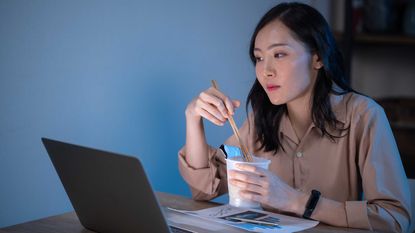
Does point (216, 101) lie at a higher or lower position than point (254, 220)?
higher

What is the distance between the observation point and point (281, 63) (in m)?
1.60

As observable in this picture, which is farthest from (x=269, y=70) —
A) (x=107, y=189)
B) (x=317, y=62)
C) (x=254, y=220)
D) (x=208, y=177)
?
(x=107, y=189)

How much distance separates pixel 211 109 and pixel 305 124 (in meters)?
0.37

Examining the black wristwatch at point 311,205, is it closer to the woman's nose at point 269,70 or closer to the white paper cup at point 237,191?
the white paper cup at point 237,191

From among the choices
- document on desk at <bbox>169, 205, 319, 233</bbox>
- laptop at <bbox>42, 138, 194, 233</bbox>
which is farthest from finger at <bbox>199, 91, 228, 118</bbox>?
laptop at <bbox>42, 138, 194, 233</bbox>

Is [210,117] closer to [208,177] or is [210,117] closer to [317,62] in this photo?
[208,177]

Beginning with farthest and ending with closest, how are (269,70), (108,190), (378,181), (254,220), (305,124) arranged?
(305,124)
(269,70)
(378,181)
(254,220)
(108,190)

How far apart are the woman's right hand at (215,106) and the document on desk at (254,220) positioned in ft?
0.76

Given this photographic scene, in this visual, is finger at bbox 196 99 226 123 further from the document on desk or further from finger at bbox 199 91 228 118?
the document on desk

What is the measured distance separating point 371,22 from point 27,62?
2303 millimetres

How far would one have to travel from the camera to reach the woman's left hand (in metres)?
1.31

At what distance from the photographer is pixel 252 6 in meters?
2.23

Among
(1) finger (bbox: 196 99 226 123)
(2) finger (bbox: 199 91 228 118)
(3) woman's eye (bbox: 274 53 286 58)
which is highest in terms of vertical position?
(3) woman's eye (bbox: 274 53 286 58)

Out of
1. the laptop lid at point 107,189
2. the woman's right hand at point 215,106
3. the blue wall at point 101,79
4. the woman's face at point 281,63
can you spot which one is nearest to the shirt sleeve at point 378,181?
the woman's face at point 281,63
